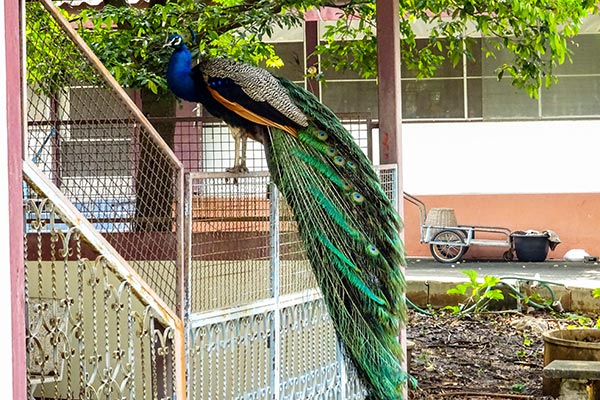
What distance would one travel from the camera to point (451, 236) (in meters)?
14.2

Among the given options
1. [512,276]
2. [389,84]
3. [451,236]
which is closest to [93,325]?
[389,84]

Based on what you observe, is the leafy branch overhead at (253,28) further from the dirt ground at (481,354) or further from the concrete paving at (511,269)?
the concrete paving at (511,269)

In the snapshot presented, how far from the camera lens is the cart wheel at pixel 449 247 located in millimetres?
14164

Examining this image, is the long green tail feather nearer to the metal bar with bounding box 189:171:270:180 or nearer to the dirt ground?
the metal bar with bounding box 189:171:270:180

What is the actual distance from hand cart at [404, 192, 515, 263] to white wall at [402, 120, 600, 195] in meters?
0.66

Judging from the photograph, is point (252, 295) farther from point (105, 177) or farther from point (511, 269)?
point (511, 269)

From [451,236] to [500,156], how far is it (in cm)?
148

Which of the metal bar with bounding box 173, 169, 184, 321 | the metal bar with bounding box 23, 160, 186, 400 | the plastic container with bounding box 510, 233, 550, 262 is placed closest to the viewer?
the metal bar with bounding box 23, 160, 186, 400

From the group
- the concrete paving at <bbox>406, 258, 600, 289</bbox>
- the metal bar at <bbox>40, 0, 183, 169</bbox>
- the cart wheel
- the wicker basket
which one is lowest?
the concrete paving at <bbox>406, 258, 600, 289</bbox>

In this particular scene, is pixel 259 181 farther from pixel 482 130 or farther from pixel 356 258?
pixel 482 130

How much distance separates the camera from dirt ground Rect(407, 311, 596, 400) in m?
7.04

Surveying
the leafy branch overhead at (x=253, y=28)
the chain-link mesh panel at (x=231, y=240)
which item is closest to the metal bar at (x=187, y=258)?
the chain-link mesh panel at (x=231, y=240)

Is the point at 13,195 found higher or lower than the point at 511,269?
higher

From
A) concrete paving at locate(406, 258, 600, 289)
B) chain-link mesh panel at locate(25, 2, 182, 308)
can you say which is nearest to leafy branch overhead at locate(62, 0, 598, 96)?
chain-link mesh panel at locate(25, 2, 182, 308)
